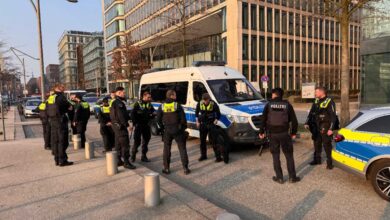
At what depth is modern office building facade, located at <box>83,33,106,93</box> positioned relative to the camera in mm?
92856

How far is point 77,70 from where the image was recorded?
124m

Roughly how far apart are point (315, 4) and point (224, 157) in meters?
7.69

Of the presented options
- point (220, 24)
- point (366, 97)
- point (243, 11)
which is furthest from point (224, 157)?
point (220, 24)

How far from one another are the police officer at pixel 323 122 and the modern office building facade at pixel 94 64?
277ft

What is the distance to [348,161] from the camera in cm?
528

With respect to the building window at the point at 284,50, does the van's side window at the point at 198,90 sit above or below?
below

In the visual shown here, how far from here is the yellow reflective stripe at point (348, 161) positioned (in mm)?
5071

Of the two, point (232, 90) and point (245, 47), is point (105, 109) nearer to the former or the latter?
point (232, 90)

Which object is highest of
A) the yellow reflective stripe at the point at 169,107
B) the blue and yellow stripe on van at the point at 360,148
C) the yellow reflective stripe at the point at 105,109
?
the yellow reflective stripe at the point at 169,107

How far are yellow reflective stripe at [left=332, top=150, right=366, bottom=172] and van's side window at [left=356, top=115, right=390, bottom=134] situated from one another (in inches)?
21.1

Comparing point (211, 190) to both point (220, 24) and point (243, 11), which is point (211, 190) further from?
point (220, 24)

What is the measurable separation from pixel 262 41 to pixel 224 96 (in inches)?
1146

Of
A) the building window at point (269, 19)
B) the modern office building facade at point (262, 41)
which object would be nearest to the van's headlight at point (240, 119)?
the modern office building facade at point (262, 41)

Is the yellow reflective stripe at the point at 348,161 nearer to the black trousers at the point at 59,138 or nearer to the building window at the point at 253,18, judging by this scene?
the black trousers at the point at 59,138
